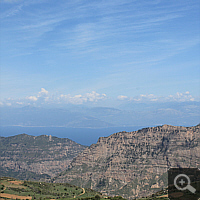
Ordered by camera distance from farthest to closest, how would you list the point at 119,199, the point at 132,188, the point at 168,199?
the point at 132,188 → the point at 119,199 → the point at 168,199

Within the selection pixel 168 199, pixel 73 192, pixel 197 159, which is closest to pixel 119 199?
pixel 168 199

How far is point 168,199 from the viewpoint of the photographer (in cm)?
7150

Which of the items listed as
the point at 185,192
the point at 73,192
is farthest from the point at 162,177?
the point at 185,192

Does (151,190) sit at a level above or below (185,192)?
below

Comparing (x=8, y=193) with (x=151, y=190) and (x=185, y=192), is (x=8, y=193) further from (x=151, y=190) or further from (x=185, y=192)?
(x=151, y=190)

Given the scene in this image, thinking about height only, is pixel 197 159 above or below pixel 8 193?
above

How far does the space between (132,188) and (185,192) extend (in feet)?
424

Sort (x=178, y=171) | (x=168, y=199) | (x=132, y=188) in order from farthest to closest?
(x=132, y=188) → (x=178, y=171) → (x=168, y=199)

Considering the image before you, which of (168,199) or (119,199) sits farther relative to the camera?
(119,199)

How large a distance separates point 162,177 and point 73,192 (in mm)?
Result: 99481

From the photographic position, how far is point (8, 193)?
94.1 m

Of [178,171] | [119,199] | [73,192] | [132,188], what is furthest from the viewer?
[132,188]

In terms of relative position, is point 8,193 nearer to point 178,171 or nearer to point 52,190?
point 52,190

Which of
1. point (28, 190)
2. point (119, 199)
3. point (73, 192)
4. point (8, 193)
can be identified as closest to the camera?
point (119, 199)
